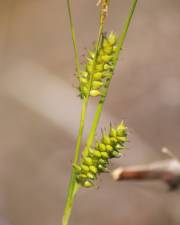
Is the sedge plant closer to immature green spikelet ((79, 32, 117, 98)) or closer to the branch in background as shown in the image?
immature green spikelet ((79, 32, 117, 98))

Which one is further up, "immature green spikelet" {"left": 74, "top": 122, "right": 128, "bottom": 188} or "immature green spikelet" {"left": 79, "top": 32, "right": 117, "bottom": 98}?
"immature green spikelet" {"left": 79, "top": 32, "right": 117, "bottom": 98}

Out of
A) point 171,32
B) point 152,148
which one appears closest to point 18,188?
point 152,148

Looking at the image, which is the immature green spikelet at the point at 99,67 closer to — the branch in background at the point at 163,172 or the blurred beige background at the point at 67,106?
the branch in background at the point at 163,172

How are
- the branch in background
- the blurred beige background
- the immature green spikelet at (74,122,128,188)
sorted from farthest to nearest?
the blurred beige background → the immature green spikelet at (74,122,128,188) → the branch in background

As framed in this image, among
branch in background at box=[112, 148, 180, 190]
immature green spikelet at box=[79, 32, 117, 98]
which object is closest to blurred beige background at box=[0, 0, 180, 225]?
immature green spikelet at box=[79, 32, 117, 98]

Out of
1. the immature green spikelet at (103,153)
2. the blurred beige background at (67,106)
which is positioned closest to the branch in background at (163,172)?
the immature green spikelet at (103,153)

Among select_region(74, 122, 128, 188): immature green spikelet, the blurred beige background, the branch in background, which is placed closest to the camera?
the branch in background

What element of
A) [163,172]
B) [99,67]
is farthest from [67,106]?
[163,172]
